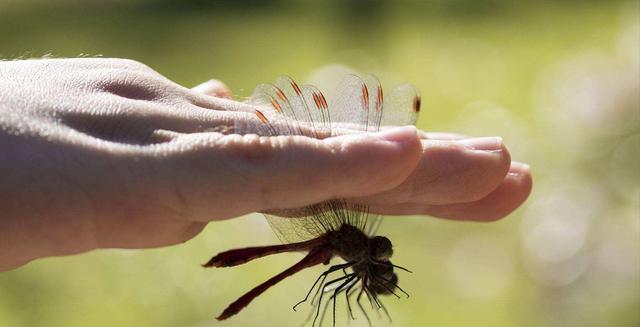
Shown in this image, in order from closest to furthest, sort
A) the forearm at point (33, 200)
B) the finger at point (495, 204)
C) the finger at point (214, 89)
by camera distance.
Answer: the forearm at point (33, 200) → the finger at point (495, 204) → the finger at point (214, 89)

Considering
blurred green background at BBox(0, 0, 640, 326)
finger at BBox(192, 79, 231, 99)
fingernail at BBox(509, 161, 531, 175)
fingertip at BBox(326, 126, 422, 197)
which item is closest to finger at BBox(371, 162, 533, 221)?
fingernail at BBox(509, 161, 531, 175)

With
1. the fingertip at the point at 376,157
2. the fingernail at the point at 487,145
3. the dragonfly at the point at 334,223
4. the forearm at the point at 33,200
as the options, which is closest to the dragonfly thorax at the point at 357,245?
the dragonfly at the point at 334,223

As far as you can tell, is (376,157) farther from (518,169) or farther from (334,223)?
(518,169)

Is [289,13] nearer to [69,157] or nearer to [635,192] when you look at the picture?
[635,192]

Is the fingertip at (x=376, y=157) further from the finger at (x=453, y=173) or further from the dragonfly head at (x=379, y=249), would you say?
the dragonfly head at (x=379, y=249)

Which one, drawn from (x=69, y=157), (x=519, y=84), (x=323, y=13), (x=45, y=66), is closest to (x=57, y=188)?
(x=69, y=157)

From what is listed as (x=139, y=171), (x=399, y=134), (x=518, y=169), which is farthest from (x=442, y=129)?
(x=139, y=171)

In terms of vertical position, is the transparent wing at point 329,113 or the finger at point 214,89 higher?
the finger at point 214,89
